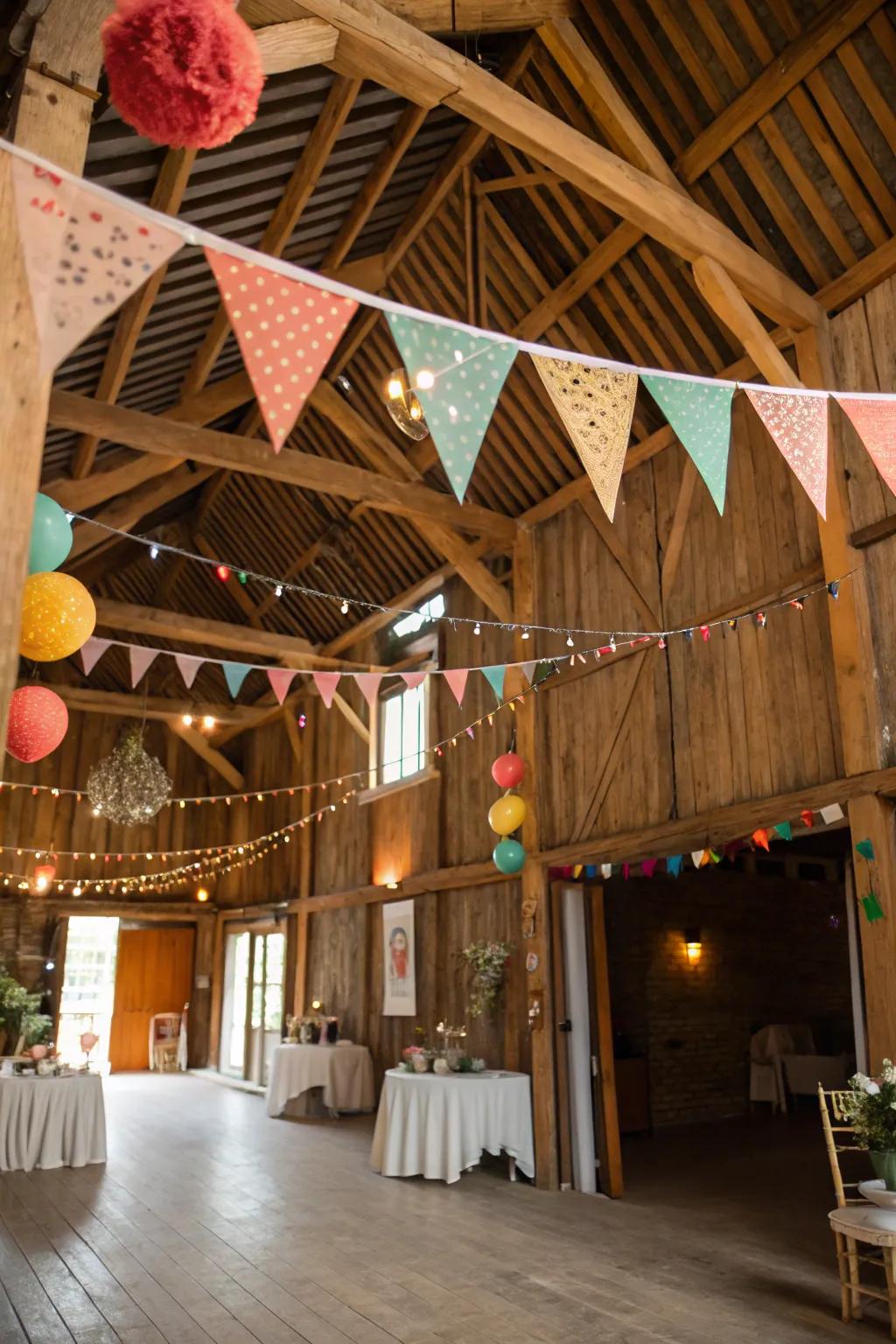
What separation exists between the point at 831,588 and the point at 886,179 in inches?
81.6

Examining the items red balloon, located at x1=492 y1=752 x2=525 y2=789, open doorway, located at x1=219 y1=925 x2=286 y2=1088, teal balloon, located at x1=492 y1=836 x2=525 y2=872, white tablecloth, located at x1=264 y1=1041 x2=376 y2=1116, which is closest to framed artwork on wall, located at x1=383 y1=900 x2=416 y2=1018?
white tablecloth, located at x1=264 y1=1041 x2=376 y2=1116

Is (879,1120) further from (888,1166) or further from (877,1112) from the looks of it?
(888,1166)

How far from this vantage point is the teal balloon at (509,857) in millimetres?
7035

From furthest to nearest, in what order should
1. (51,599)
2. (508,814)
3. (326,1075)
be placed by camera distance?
(326,1075)
(508,814)
(51,599)

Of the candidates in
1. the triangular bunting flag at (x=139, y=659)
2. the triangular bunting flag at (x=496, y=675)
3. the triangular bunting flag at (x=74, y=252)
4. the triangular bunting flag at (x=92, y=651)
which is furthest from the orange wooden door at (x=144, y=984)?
the triangular bunting flag at (x=74, y=252)

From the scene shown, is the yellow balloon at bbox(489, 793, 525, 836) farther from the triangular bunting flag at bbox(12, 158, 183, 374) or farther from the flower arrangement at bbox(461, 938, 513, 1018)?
the triangular bunting flag at bbox(12, 158, 183, 374)

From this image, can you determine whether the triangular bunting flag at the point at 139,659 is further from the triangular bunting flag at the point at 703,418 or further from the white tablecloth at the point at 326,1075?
the white tablecloth at the point at 326,1075

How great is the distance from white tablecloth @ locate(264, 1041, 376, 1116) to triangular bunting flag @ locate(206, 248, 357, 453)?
794cm


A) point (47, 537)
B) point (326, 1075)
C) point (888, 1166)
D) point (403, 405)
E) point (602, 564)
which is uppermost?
point (403, 405)

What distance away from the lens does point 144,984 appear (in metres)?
13.3

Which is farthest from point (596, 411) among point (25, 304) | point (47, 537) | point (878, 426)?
point (47, 537)

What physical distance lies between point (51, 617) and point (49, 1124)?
4.99 m

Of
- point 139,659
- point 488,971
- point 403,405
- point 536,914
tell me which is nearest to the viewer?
point 403,405

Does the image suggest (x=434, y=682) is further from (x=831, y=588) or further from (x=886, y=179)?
(x=886, y=179)
